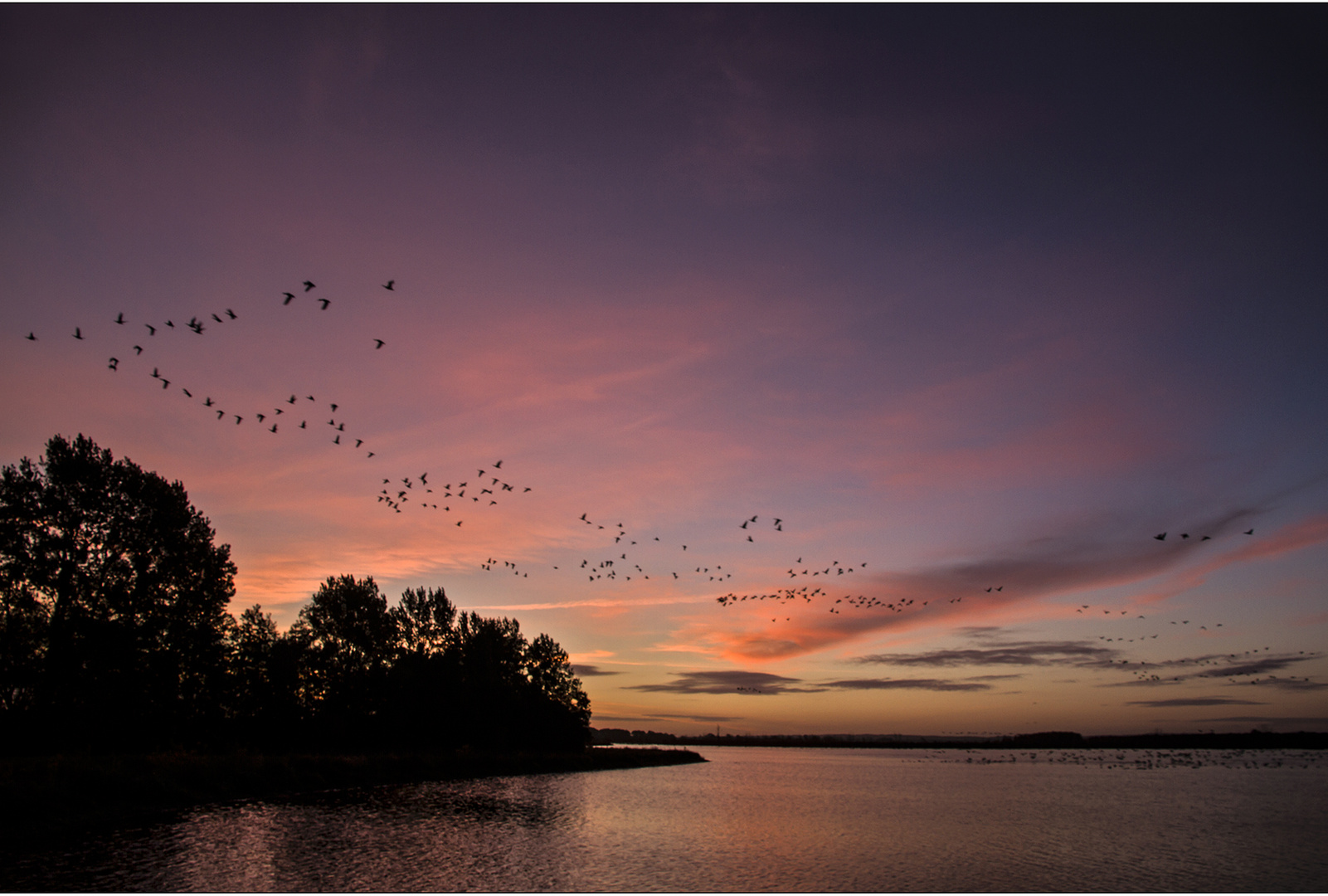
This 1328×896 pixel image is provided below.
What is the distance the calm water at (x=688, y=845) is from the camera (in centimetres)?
2620

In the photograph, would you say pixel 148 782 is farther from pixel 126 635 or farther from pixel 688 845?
pixel 688 845

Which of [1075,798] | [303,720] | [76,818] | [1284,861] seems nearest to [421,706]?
[303,720]

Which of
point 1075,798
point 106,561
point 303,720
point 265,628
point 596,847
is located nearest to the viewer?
point 596,847

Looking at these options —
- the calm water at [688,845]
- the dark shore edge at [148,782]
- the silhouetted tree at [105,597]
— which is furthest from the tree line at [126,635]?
the calm water at [688,845]

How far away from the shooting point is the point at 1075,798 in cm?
6875

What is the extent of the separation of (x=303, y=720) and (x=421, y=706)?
1322cm

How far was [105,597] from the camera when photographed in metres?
49.1

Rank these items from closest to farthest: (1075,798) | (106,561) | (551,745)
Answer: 1. (106,561)
2. (1075,798)
3. (551,745)

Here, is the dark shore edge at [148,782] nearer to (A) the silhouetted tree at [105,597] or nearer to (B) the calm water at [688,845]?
(B) the calm water at [688,845]

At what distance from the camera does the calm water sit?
1032 inches

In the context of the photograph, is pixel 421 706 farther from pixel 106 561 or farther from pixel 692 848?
pixel 692 848

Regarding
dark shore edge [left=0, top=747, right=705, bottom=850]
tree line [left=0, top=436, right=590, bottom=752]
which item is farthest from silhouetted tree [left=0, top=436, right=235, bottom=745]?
dark shore edge [left=0, top=747, right=705, bottom=850]

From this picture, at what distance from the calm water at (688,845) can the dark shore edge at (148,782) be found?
7.96 ft

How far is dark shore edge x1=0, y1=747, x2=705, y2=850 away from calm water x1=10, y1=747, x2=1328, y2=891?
2426 millimetres
